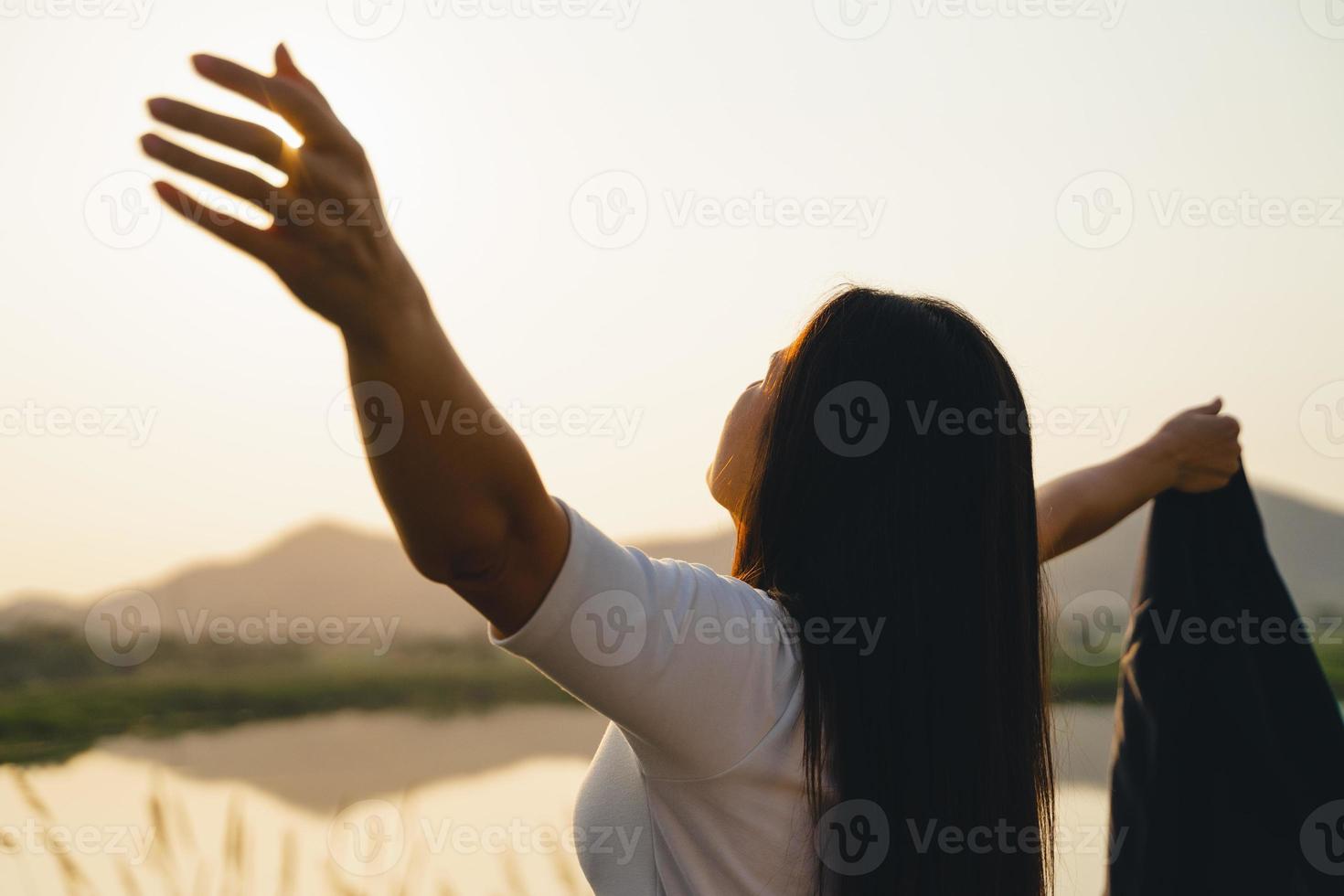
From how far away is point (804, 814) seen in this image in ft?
4.18

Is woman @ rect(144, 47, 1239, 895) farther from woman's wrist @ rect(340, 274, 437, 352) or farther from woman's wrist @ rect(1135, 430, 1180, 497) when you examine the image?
woman's wrist @ rect(1135, 430, 1180, 497)

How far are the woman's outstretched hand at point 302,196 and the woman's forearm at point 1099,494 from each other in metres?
1.77

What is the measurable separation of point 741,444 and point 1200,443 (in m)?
1.41

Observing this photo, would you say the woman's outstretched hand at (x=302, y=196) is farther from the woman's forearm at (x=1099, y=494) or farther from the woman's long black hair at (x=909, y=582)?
the woman's forearm at (x=1099, y=494)

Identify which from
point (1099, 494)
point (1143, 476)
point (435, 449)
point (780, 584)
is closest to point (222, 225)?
point (435, 449)

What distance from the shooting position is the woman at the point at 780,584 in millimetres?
829

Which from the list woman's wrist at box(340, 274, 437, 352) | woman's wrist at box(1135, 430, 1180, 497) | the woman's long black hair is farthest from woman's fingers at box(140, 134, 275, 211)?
woman's wrist at box(1135, 430, 1180, 497)

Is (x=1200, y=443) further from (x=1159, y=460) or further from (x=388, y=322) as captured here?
(x=388, y=322)

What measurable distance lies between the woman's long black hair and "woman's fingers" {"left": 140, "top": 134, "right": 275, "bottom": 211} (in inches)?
31.0

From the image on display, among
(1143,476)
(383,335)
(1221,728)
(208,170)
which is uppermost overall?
(208,170)

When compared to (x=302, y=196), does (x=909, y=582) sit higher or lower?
lower

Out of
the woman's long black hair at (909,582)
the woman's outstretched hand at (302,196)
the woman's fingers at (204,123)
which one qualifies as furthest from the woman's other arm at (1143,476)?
the woman's fingers at (204,123)

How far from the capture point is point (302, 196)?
79cm

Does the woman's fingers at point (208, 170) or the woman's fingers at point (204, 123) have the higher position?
the woman's fingers at point (204, 123)
